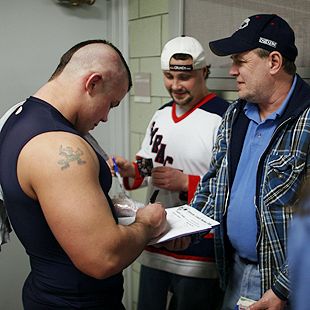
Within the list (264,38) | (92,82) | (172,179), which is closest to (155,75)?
(172,179)

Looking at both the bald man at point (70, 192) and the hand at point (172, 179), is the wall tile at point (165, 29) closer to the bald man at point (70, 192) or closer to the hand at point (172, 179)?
the hand at point (172, 179)

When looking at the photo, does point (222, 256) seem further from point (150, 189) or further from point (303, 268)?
point (303, 268)

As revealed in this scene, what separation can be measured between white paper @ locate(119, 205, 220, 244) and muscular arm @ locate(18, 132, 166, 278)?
21cm

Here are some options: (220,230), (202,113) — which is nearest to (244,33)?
(202,113)

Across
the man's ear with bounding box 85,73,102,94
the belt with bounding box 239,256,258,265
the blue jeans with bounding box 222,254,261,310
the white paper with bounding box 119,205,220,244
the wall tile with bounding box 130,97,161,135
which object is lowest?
the blue jeans with bounding box 222,254,261,310

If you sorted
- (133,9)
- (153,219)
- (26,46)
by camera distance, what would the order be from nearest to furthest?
(153,219) → (26,46) → (133,9)

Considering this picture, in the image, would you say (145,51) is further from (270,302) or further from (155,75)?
(270,302)

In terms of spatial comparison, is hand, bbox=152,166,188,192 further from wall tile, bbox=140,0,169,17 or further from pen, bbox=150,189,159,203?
wall tile, bbox=140,0,169,17

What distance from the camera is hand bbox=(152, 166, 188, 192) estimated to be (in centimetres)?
179

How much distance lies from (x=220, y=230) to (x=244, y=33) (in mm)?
709

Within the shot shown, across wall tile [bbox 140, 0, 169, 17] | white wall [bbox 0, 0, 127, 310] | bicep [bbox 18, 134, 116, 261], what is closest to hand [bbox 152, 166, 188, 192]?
bicep [bbox 18, 134, 116, 261]

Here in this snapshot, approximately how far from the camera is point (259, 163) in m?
1.39

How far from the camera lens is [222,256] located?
1.58 metres

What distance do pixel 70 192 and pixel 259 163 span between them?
0.69 meters
